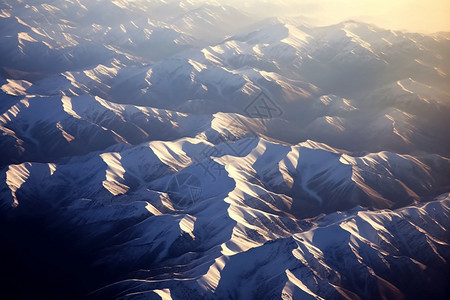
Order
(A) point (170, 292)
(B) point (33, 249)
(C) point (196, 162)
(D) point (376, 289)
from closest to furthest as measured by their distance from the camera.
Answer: (A) point (170, 292) → (D) point (376, 289) → (B) point (33, 249) → (C) point (196, 162)

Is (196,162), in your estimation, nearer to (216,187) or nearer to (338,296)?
(216,187)

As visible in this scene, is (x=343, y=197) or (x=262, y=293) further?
(x=343, y=197)

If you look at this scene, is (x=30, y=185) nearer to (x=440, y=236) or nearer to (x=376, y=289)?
(x=376, y=289)

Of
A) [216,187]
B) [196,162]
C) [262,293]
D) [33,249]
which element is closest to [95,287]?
[33,249]

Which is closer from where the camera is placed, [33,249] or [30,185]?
[33,249]

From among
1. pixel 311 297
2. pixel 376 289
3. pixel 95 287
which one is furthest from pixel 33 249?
pixel 376 289

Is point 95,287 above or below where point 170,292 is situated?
below

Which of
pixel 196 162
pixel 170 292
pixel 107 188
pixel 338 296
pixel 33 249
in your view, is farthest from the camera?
pixel 196 162

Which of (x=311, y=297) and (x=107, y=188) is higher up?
(x=311, y=297)

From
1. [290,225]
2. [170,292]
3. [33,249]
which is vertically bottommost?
[33,249]
